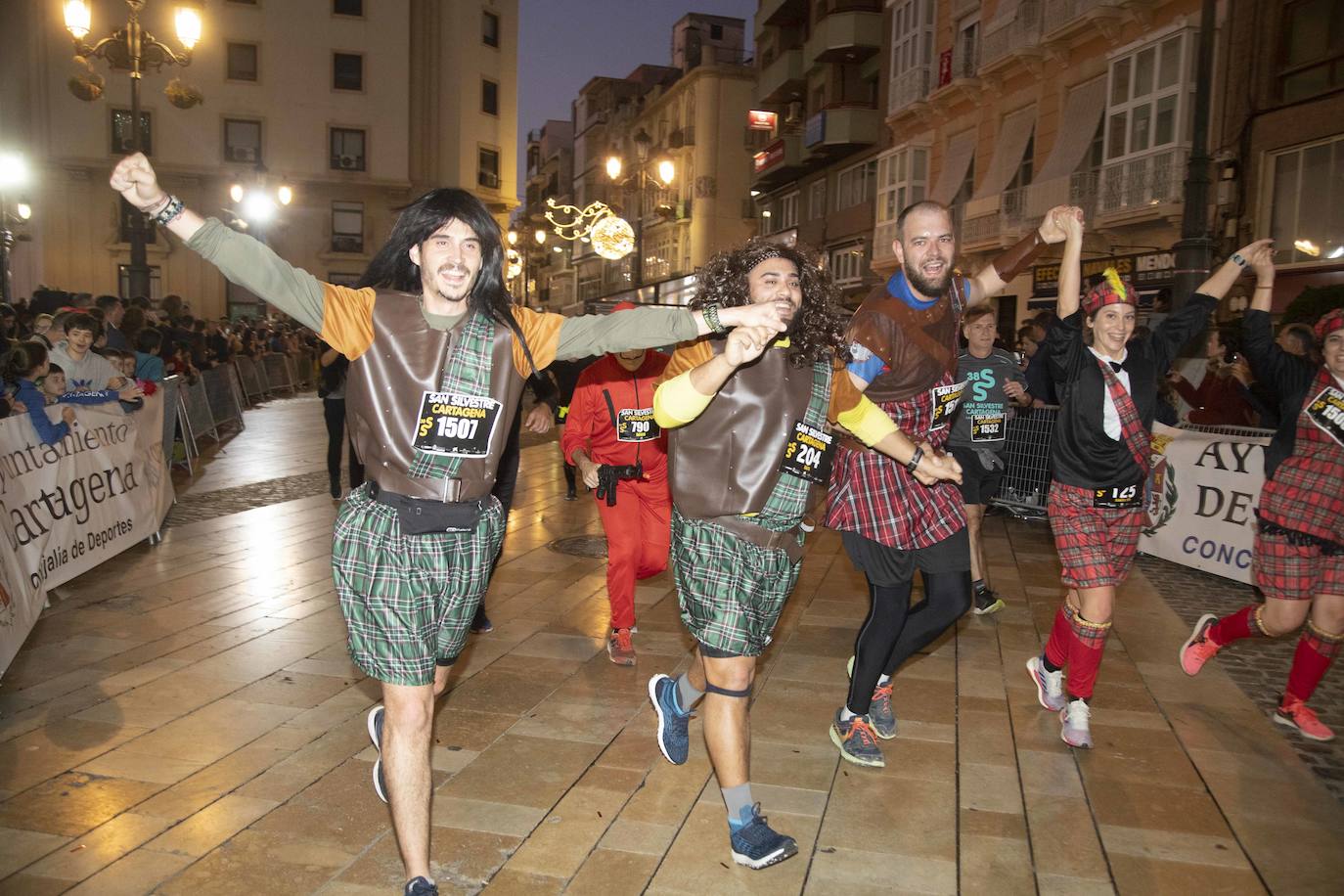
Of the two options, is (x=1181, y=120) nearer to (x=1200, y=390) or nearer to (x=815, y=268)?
(x=1200, y=390)

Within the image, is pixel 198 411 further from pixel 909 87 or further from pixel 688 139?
pixel 688 139

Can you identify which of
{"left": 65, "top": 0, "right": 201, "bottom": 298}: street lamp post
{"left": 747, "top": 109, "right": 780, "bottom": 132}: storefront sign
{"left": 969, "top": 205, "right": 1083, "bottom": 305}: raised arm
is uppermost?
{"left": 747, "top": 109, "right": 780, "bottom": 132}: storefront sign

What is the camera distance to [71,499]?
7246mm

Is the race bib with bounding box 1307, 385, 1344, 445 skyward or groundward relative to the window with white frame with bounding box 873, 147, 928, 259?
groundward

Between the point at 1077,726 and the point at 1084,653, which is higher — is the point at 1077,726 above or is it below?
below

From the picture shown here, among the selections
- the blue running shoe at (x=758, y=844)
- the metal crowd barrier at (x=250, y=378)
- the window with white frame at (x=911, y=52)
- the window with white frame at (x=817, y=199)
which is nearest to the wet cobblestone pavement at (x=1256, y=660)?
the blue running shoe at (x=758, y=844)

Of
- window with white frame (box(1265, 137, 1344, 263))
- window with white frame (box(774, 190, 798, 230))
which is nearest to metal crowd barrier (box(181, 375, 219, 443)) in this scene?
window with white frame (box(1265, 137, 1344, 263))

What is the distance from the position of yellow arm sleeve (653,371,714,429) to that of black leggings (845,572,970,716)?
1492 mm

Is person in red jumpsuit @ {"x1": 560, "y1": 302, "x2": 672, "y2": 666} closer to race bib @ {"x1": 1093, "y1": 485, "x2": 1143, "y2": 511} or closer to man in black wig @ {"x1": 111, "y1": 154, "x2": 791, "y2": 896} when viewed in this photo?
race bib @ {"x1": 1093, "y1": 485, "x2": 1143, "y2": 511}

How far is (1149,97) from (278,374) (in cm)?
2091

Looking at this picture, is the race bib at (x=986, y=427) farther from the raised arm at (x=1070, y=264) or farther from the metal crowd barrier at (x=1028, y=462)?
the metal crowd barrier at (x=1028, y=462)

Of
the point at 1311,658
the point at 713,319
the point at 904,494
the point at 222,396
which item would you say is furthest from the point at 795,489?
the point at 222,396

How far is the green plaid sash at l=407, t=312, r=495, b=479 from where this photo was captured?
3145 millimetres

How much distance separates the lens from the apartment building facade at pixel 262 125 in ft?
136
